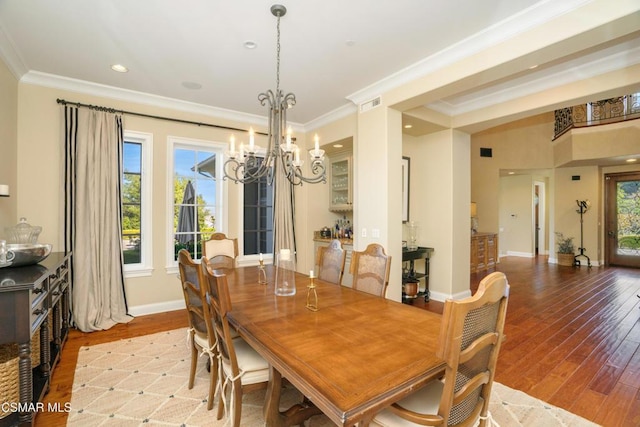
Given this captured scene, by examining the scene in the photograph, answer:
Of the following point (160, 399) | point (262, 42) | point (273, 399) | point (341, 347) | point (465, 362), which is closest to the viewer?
point (465, 362)

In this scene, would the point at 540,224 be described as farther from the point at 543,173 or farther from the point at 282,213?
the point at 282,213

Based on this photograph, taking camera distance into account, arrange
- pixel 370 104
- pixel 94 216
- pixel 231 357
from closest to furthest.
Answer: pixel 231 357
pixel 94 216
pixel 370 104

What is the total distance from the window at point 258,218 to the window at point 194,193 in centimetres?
46

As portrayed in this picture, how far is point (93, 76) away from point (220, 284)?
3.41 metres

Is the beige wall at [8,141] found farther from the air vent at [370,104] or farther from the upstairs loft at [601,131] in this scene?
the upstairs loft at [601,131]

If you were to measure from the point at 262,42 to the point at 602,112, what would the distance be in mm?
7865

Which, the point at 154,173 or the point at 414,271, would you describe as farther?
the point at 414,271

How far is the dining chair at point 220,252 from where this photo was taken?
347 cm

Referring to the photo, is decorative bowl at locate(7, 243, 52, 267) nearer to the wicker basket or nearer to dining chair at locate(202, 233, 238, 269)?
the wicker basket

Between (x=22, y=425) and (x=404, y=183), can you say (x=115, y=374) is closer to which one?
(x=22, y=425)

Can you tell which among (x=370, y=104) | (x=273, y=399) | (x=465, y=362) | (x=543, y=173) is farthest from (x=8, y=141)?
(x=543, y=173)

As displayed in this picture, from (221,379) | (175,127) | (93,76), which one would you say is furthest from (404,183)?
(93,76)

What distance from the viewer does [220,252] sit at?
3535 mm

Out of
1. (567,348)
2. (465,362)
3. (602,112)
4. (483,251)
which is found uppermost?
→ (602,112)
